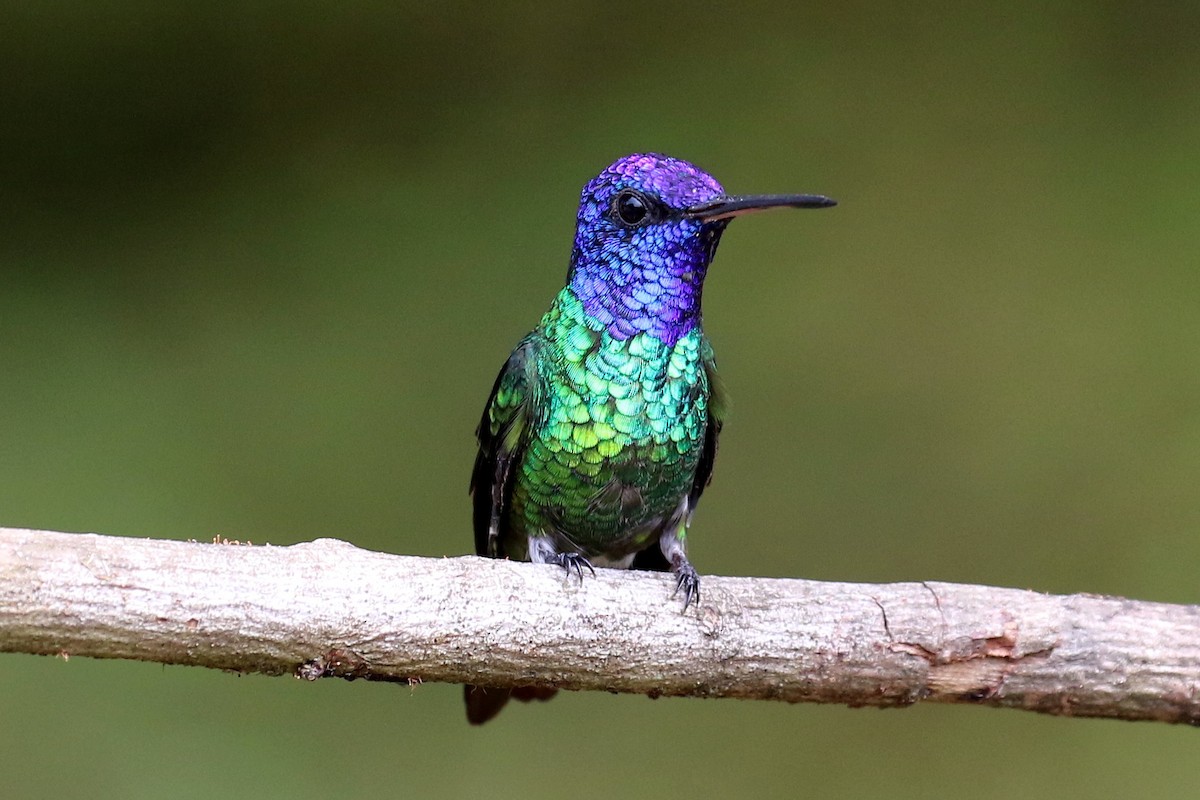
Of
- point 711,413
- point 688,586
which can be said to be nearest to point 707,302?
point 711,413

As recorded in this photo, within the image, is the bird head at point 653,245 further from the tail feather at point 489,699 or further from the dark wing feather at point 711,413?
the tail feather at point 489,699

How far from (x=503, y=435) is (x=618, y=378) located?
0.29 metres

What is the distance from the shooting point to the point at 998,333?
3.83 metres

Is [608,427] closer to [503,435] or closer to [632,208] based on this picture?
[503,435]

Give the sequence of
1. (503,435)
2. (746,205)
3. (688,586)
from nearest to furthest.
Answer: (688,586)
(746,205)
(503,435)

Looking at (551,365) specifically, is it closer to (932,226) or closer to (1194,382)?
(932,226)

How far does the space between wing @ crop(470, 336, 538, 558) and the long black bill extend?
1.48ft

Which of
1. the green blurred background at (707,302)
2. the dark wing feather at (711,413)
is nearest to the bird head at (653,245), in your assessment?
the dark wing feather at (711,413)

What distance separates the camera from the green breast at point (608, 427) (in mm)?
2389

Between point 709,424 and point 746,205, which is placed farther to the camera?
point 709,424

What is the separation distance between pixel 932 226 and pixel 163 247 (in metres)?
2.40

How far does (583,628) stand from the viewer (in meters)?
2.04

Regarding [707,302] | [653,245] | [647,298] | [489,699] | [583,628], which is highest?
[707,302]

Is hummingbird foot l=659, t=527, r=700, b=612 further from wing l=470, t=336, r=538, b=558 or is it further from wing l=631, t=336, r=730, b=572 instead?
wing l=470, t=336, r=538, b=558
